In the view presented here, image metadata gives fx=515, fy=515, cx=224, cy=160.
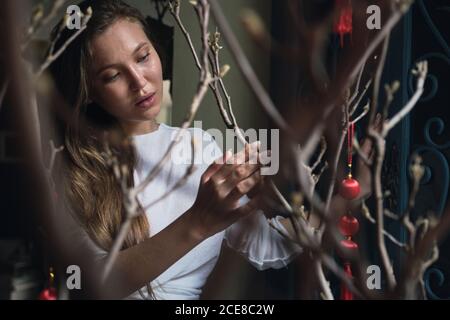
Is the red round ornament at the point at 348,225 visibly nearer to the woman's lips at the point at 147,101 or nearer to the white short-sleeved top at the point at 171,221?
the white short-sleeved top at the point at 171,221

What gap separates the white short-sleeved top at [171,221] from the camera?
1055mm

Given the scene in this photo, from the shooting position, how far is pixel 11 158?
38.0 inches

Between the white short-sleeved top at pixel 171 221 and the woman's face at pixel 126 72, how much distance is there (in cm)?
19

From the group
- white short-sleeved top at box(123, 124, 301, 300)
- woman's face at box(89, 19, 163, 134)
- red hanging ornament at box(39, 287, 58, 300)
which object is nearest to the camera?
red hanging ornament at box(39, 287, 58, 300)

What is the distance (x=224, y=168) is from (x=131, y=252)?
0.25 meters

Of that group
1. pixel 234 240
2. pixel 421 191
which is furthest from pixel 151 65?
pixel 421 191

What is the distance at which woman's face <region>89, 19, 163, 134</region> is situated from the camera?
0.86 meters

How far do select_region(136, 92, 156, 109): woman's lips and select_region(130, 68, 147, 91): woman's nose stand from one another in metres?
0.02

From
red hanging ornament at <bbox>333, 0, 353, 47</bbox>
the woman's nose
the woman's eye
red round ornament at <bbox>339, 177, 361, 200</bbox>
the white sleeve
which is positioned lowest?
the white sleeve

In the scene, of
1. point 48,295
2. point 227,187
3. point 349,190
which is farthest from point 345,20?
point 48,295

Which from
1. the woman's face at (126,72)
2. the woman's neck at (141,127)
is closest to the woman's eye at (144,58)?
the woman's face at (126,72)

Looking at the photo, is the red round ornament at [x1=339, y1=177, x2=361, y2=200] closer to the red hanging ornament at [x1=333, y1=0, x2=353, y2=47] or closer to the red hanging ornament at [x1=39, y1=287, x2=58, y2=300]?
the red hanging ornament at [x1=333, y1=0, x2=353, y2=47]

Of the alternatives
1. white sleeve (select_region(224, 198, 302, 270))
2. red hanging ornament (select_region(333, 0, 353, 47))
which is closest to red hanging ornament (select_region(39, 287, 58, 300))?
white sleeve (select_region(224, 198, 302, 270))
